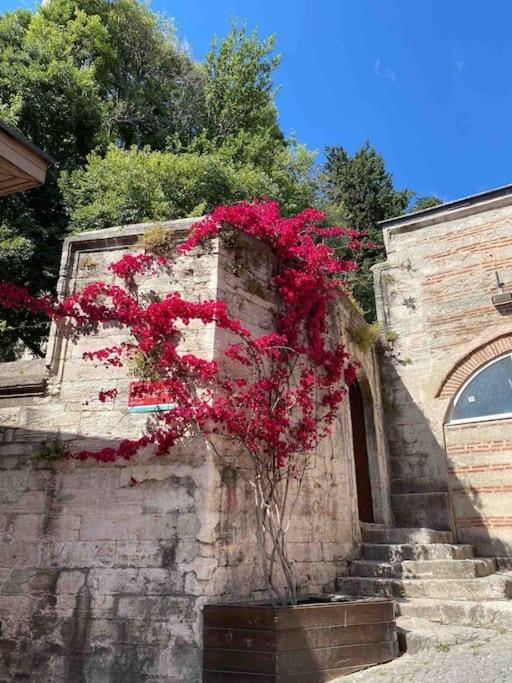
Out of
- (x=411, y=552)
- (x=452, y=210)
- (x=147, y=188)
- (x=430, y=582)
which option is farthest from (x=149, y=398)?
(x=147, y=188)

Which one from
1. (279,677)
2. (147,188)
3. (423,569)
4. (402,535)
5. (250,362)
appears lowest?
(279,677)

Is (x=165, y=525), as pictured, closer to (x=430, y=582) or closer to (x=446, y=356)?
(x=430, y=582)

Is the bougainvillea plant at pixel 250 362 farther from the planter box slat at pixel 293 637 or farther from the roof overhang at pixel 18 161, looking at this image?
the roof overhang at pixel 18 161

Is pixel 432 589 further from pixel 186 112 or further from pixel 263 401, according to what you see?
pixel 186 112

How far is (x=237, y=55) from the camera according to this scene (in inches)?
722

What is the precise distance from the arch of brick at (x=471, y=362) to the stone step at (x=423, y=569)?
316 cm

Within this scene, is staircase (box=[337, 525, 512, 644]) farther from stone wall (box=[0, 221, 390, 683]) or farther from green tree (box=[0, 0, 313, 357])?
green tree (box=[0, 0, 313, 357])

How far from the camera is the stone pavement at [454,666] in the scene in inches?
142

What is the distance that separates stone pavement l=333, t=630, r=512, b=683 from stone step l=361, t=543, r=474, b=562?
5.43ft

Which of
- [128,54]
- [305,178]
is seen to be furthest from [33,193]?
[305,178]

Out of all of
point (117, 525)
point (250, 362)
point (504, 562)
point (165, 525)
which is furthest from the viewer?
point (504, 562)

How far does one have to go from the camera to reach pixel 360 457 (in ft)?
27.3

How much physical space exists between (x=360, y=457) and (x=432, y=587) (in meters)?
3.13

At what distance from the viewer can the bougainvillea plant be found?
4770 mm
